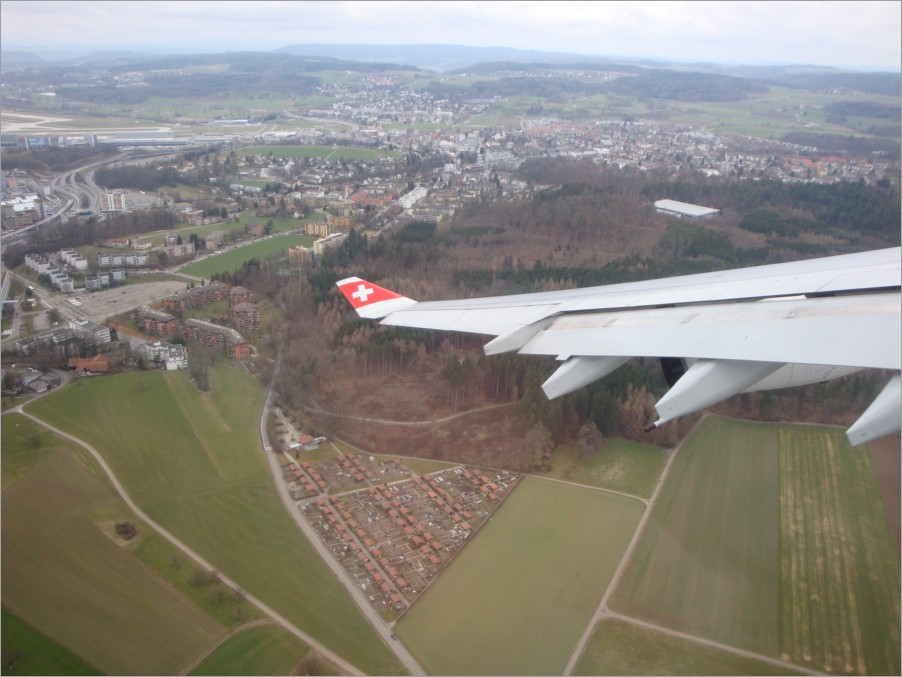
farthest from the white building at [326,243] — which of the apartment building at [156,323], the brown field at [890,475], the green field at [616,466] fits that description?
the brown field at [890,475]

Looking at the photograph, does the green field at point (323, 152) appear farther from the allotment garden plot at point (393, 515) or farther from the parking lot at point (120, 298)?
the allotment garden plot at point (393, 515)

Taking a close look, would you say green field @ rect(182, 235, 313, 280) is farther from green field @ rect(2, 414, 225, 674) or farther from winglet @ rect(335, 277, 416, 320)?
winglet @ rect(335, 277, 416, 320)

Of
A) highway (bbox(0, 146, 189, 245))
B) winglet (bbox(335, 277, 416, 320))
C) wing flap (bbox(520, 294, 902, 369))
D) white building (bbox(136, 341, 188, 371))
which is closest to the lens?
wing flap (bbox(520, 294, 902, 369))

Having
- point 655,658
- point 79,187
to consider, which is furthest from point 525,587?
point 79,187

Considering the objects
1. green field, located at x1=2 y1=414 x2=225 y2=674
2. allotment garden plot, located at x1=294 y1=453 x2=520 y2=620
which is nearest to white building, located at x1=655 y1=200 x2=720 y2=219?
allotment garden plot, located at x1=294 y1=453 x2=520 y2=620

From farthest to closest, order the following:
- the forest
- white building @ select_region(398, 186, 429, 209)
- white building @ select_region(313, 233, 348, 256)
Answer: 1. white building @ select_region(398, 186, 429, 209)
2. white building @ select_region(313, 233, 348, 256)
3. the forest

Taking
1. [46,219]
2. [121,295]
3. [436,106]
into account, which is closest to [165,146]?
[46,219]

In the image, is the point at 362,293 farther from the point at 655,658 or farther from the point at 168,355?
the point at 168,355

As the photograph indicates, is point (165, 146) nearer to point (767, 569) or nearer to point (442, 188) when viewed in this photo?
point (442, 188)
